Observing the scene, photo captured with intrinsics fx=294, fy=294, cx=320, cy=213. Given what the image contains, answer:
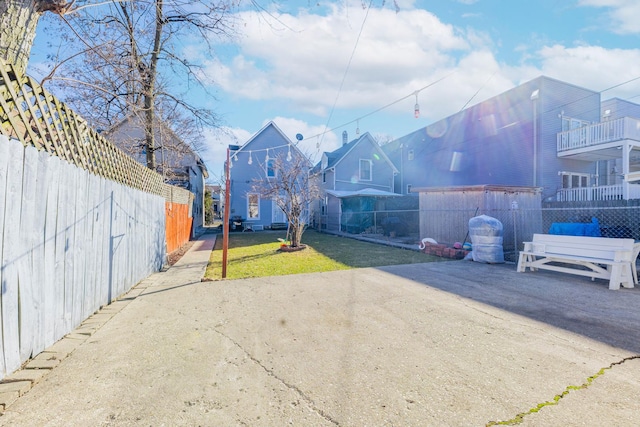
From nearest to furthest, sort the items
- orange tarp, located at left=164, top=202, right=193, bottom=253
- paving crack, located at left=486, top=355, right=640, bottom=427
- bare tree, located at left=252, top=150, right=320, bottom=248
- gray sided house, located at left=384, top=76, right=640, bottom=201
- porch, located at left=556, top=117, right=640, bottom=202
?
paving crack, located at left=486, top=355, right=640, bottom=427 → orange tarp, located at left=164, top=202, right=193, bottom=253 → bare tree, located at left=252, top=150, right=320, bottom=248 → porch, located at left=556, top=117, right=640, bottom=202 → gray sided house, located at left=384, top=76, right=640, bottom=201

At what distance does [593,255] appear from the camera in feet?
18.9

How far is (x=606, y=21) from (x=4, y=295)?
13.5 meters

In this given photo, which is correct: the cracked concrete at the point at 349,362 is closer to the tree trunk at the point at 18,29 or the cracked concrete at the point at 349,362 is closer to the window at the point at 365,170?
the tree trunk at the point at 18,29

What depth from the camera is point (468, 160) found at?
67.5 feet

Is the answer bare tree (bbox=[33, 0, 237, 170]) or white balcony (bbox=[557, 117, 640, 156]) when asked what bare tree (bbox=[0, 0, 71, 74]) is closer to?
bare tree (bbox=[33, 0, 237, 170])

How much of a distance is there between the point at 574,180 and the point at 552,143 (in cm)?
270

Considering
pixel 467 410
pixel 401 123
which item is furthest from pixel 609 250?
pixel 401 123

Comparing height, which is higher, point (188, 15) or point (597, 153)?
point (188, 15)

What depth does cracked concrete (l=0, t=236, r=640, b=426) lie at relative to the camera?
2.04 metres

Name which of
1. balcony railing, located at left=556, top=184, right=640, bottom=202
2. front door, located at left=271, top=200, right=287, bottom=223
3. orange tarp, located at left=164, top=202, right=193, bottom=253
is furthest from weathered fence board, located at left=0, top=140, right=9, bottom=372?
front door, located at left=271, top=200, right=287, bottom=223

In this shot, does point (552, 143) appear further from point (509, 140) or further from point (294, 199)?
point (294, 199)

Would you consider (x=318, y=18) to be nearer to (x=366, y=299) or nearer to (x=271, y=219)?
(x=366, y=299)

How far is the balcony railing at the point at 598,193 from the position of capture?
12305 millimetres

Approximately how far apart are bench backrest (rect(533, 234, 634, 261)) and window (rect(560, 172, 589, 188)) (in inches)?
472
